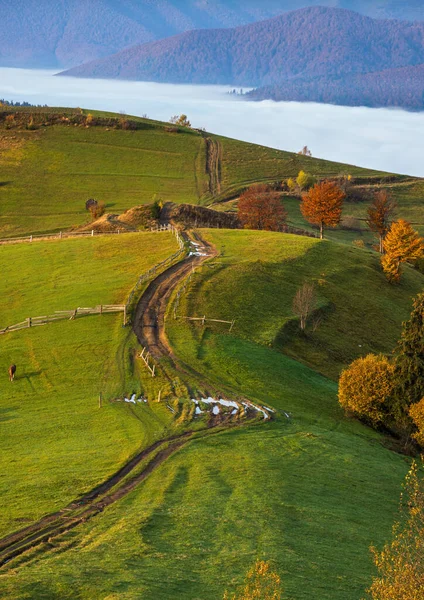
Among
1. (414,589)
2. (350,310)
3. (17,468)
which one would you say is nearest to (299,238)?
(350,310)

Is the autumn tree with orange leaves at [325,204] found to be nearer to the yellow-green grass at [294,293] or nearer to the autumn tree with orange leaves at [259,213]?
the autumn tree with orange leaves at [259,213]

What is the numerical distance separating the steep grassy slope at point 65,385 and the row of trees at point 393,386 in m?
14.2

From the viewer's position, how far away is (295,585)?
27.7m

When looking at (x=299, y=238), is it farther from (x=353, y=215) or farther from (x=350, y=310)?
(x=353, y=215)

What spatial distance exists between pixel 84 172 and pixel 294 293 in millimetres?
94557

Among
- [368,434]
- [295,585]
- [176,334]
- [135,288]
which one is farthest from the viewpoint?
[135,288]

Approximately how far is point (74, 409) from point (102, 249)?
135 ft

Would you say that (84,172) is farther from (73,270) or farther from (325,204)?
(73,270)

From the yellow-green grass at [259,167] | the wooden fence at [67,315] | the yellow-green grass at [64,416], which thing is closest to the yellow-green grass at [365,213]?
the yellow-green grass at [259,167]

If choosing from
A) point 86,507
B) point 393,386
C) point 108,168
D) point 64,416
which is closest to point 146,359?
point 64,416

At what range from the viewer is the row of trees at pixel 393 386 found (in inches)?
1982

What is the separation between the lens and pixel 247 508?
111 ft

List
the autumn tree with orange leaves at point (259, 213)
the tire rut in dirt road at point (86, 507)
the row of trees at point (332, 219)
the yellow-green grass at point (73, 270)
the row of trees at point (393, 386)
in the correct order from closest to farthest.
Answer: the tire rut in dirt road at point (86, 507) → the row of trees at point (393, 386) → the yellow-green grass at point (73, 270) → the row of trees at point (332, 219) → the autumn tree with orange leaves at point (259, 213)

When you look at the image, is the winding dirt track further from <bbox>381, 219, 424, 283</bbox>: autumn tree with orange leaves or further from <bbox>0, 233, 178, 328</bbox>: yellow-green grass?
<bbox>381, 219, 424, 283</bbox>: autumn tree with orange leaves
